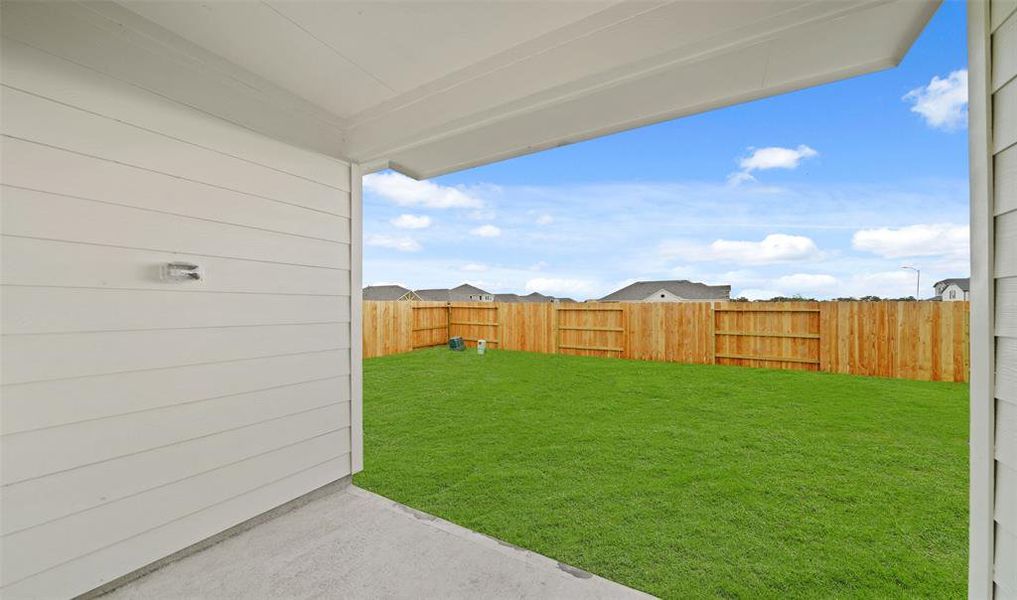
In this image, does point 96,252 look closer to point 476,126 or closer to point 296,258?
point 296,258

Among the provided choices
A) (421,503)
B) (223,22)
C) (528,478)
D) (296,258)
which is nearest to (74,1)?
(223,22)

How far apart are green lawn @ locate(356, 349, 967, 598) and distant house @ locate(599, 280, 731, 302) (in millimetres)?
9648

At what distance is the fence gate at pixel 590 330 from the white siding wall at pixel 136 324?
639 cm

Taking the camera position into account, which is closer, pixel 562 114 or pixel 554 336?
pixel 562 114

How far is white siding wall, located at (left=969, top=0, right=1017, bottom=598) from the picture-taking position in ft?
2.86

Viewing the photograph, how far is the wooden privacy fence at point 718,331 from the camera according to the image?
5145 mm

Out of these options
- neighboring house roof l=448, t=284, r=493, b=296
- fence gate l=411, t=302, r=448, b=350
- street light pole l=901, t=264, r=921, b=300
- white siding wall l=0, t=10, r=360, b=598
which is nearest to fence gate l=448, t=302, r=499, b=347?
fence gate l=411, t=302, r=448, b=350

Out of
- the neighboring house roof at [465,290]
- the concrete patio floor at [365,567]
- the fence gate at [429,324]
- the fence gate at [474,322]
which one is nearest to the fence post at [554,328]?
the fence gate at [474,322]

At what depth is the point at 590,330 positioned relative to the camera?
26.1ft

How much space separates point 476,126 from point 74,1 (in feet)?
4.86

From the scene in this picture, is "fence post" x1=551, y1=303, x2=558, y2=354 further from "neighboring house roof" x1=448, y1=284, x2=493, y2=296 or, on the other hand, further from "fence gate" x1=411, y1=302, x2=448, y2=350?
"neighboring house roof" x1=448, y1=284, x2=493, y2=296

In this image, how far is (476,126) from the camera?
180 cm

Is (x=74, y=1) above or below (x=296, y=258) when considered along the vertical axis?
above

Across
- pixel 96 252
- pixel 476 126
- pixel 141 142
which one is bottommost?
pixel 96 252
